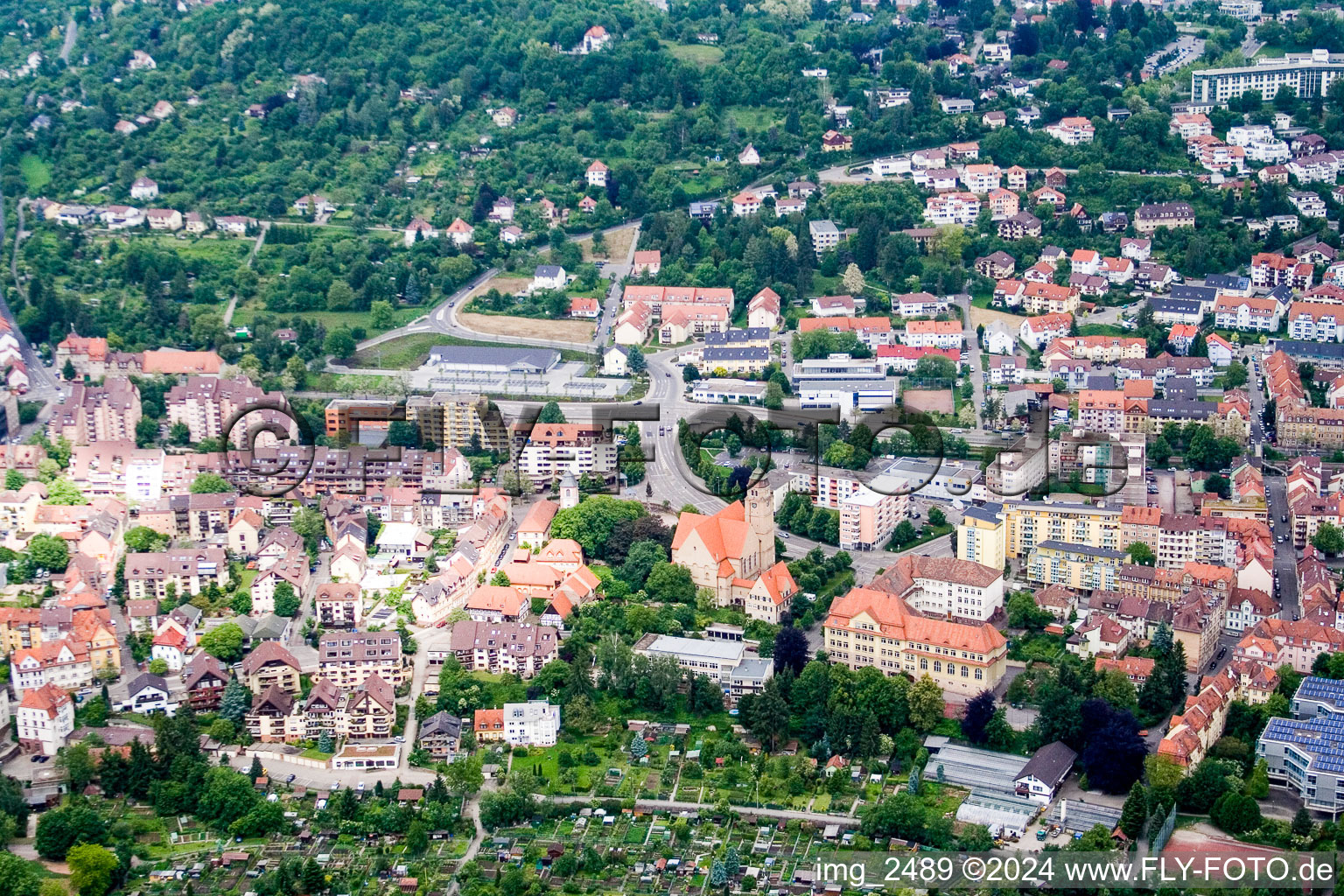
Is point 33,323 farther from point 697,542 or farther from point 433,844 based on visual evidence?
point 433,844

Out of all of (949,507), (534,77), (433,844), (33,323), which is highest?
(534,77)

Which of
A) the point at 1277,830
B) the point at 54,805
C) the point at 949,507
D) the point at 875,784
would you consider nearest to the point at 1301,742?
the point at 1277,830

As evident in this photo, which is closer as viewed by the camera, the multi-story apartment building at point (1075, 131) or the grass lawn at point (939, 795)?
the grass lawn at point (939, 795)

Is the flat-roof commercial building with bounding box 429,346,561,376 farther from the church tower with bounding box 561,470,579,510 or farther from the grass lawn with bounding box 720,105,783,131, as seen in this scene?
the grass lawn with bounding box 720,105,783,131

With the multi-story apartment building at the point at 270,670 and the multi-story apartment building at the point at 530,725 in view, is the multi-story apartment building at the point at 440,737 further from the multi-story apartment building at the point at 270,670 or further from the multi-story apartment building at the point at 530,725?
the multi-story apartment building at the point at 270,670

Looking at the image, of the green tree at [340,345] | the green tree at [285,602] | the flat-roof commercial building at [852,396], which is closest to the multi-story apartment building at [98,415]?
the green tree at [340,345]

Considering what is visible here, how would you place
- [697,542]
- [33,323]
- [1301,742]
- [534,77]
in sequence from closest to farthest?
[1301,742] < [697,542] < [33,323] < [534,77]

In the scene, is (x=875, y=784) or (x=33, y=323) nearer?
(x=875, y=784)
